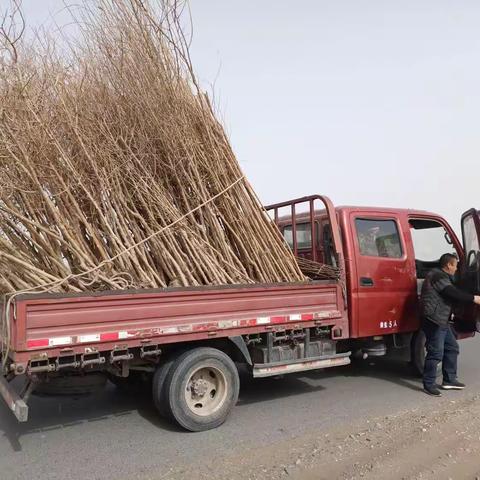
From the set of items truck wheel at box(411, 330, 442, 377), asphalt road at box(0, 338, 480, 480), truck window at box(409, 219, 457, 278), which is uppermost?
truck window at box(409, 219, 457, 278)

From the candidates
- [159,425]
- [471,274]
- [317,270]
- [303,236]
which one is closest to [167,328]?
[159,425]

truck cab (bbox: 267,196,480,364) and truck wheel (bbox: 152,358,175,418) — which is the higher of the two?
truck cab (bbox: 267,196,480,364)

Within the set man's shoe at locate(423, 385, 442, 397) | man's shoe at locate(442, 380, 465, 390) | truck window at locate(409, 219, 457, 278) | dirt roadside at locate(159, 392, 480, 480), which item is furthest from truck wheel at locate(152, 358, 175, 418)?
truck window at locate(409, 219, 457, 278)

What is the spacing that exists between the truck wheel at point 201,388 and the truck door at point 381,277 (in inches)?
65.0

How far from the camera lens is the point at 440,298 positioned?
5410mm

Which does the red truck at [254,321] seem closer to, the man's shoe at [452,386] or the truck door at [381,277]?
the truck door at [381,277]

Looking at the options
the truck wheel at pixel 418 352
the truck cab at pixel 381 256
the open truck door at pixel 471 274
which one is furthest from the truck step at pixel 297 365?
the open truck door at pixel 471 274

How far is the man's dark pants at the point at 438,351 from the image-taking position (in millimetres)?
5348

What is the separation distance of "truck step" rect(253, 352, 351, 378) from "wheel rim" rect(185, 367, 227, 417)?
0.38 meters

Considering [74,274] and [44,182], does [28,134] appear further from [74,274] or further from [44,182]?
[74,274]

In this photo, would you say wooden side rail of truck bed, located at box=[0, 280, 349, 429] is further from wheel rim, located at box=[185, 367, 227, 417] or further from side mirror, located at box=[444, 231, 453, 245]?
side mirror, located at box=[444, 231, 453, 245]

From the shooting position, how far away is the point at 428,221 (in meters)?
6.28

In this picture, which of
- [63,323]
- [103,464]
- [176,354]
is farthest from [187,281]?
[103,464]

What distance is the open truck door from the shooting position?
18.7ft
